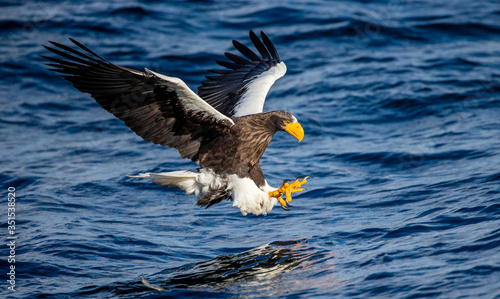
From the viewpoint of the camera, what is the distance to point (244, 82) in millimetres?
7500

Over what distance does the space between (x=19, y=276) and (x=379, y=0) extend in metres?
12.2

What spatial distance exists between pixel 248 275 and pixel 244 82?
2.97 meters

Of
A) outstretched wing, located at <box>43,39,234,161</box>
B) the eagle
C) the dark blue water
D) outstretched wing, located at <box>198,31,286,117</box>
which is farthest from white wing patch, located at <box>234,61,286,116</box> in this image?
the dark blue water

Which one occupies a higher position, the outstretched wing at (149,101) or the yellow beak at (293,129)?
the outstretched wing at (149,101)

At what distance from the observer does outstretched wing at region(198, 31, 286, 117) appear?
7.07m

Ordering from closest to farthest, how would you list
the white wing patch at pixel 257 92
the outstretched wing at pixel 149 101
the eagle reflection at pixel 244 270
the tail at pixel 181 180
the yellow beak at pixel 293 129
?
the eagle reflection at pixel 244 270 → the outstretched wing at pixel 149 101 → the tail at pixel 181 180 → the yellow beak at pixel 293 129 → the white wing patch at pixel 257 92

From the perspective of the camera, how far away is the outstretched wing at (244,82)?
7066 millimetres

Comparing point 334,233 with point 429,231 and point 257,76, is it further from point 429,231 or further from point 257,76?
point 257,76

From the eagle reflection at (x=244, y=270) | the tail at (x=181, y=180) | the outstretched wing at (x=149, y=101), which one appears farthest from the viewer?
the tail at (x=181, y=180)

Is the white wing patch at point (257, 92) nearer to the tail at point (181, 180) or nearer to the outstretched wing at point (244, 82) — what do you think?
the outstretched wing at point (244, 82)

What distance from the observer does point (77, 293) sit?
16.7 feet

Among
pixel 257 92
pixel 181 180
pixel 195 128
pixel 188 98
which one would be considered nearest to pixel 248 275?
pixel 181 180

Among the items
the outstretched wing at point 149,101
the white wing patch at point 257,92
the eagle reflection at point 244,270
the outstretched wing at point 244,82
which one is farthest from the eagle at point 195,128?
the eagle reflection at point 244,270

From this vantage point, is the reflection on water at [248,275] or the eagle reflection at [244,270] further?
the eagle reflection at [244,270]
